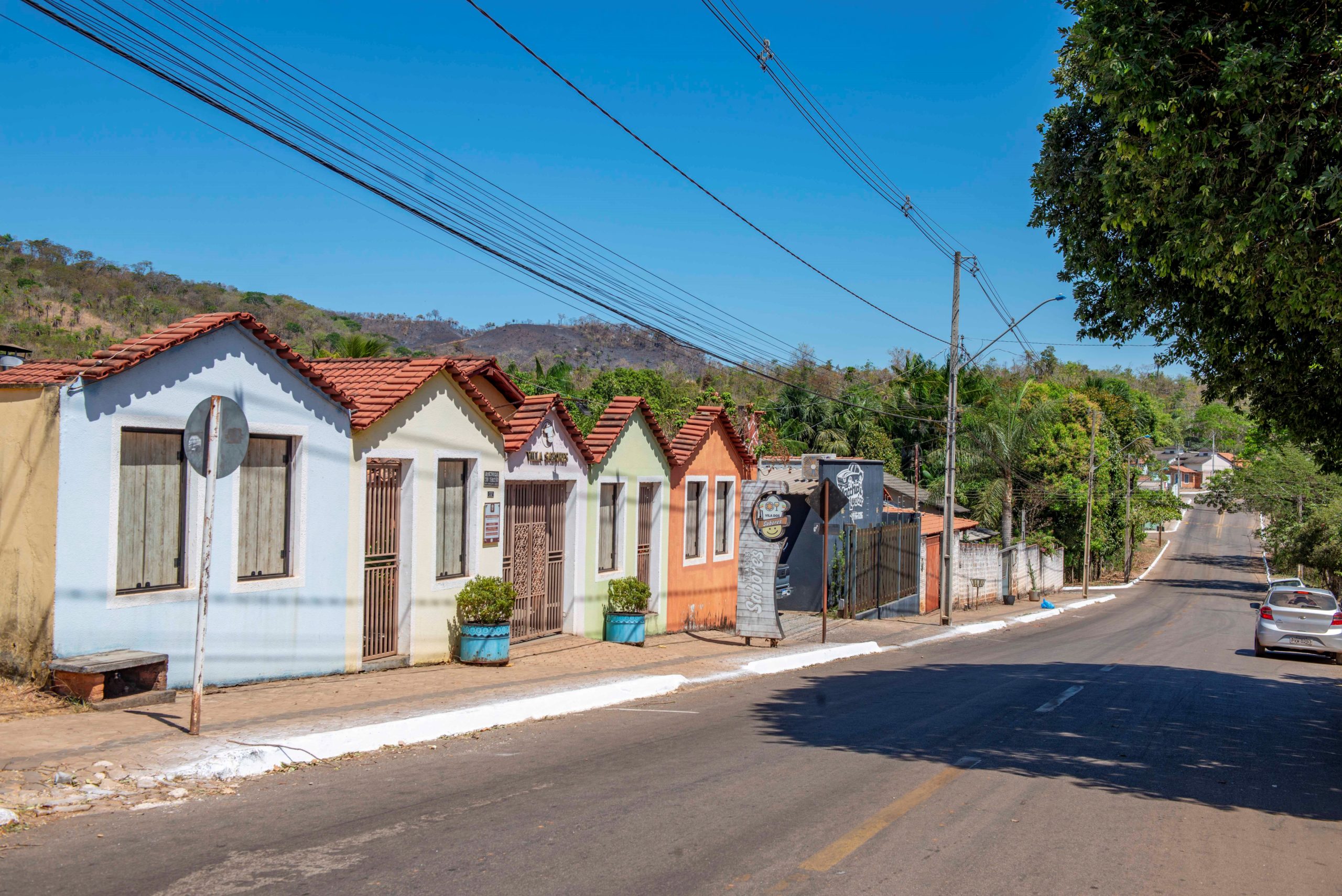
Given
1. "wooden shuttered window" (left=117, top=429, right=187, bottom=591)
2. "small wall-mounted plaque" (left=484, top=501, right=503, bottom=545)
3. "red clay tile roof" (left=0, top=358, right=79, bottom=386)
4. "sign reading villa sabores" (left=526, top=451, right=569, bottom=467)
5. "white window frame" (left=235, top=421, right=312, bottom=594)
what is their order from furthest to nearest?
"sign reading villa sabores" (left=526, top=451, right=569, bottom=467)
"small wall-mounted plaque" (left=484, top=501, right=503, bottom=545)
"white window frame" (left=235, top=421, right=312, bottom=594)
"wooden shuttered window" (left=117, top=429, right=187, bottom=591)
"red clay tile roof" (left=0, top=358, right=79, bottom=386)

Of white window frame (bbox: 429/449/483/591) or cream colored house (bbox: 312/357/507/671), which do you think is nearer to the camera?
cream colored house (bbox: 312/357/507/671)

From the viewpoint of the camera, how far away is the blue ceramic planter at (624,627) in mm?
16719

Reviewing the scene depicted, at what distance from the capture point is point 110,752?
7309mm

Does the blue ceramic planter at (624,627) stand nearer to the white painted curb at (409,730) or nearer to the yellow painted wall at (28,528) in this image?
the white painted curb at (409,730)

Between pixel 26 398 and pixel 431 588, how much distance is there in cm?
549

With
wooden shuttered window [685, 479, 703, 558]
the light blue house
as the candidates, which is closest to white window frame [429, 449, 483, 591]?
the light blue house

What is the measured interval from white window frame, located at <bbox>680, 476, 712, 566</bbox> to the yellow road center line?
11845mm

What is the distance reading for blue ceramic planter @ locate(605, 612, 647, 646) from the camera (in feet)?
54.9

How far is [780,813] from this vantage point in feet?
22.4

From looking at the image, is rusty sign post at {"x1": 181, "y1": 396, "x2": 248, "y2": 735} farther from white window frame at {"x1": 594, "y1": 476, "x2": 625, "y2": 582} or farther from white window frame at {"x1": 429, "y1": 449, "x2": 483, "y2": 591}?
white window frame at {"x1": 594, "y1": 476, "x2": 625, "y2": 582}

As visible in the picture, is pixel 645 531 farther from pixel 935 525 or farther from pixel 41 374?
pixel 935 525

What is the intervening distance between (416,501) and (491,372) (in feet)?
8.64

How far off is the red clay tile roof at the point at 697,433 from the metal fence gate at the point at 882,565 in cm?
648

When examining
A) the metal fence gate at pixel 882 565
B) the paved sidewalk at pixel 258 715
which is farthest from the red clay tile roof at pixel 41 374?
the metal fence gate at pixel 882 565
